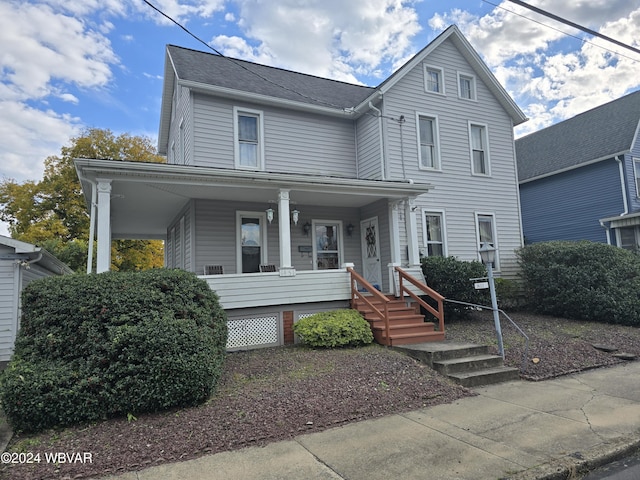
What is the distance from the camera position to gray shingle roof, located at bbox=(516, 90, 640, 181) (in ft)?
55.0

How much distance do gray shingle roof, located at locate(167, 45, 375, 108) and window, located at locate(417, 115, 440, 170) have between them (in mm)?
2367

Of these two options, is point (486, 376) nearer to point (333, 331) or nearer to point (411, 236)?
point (333, 331)

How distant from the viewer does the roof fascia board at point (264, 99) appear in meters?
10.6

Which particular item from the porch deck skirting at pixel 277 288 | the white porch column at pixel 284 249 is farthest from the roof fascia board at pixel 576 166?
the white porch column at pixel 284 249

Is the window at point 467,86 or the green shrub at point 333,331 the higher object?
the window at point 467,86

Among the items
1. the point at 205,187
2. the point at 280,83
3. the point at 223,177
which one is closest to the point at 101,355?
the point at 223,177

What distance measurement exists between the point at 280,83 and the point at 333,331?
29.0ft

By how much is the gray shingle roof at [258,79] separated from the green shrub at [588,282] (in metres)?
7.86

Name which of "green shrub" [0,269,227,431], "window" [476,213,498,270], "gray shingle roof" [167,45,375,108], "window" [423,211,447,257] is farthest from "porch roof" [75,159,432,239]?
"window" [476,213,498,270]

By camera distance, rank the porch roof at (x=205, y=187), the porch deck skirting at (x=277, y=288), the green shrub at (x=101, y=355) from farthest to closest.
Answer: the porch deck skirting at (x=277, y=288) < the porch roof at (x=205, y=187) < the green shrub at (x=101, y=355)

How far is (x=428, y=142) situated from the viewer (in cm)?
1278

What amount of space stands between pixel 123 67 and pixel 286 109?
19.4ft

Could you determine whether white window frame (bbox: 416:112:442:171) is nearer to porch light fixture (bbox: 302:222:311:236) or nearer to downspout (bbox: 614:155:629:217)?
porch light fixture (bbox: 302:222:311:236)

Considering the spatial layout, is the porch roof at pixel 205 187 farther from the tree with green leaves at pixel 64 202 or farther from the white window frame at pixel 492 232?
the tree with green leaves at pixel 64 202
